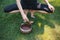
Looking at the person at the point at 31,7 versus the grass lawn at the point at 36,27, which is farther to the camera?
the person at the point at 31,7

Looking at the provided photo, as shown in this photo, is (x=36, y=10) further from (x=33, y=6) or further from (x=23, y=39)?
(x=23, y=39)

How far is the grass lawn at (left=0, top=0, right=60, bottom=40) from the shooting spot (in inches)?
115

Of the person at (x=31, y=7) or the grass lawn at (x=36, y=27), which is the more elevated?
the person at (x=31, y=7)

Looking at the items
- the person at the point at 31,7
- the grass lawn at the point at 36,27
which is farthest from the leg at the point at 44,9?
the grass lawn at the point at 36,27

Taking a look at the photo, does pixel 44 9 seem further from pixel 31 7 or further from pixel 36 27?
pixel 36 27

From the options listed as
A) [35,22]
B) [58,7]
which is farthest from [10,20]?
[58,7]

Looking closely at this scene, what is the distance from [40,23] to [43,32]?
239mm

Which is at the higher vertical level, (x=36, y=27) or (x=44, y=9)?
(x=44, y=9)

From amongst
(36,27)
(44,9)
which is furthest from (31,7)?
(36,27)

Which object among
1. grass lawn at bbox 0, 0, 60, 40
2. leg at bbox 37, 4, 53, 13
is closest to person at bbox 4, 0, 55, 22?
leg at bbox 37, 4, 53, 13

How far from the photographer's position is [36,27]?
312cm

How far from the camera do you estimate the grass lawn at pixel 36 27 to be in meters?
2.92

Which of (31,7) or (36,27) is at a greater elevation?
(31,7)

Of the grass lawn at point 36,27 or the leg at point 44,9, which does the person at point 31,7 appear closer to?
the leg at point 44,9
